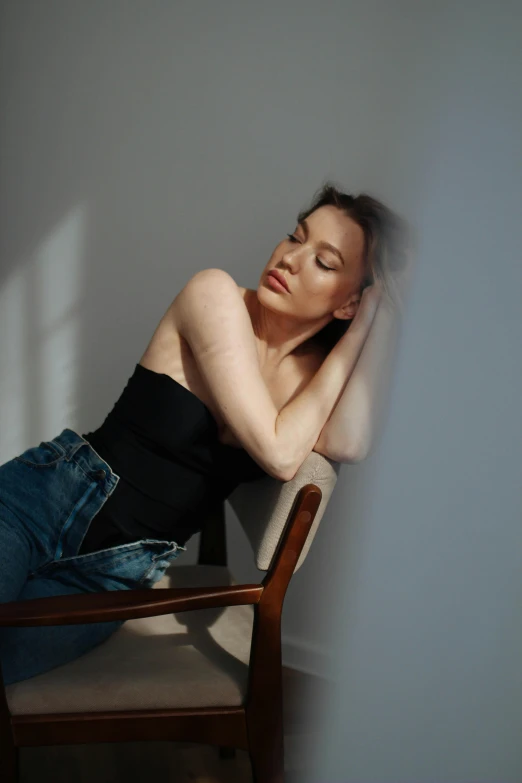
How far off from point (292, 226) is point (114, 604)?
1514 mm

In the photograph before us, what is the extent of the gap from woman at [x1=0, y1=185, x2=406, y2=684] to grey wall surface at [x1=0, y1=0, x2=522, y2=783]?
0.76 ft

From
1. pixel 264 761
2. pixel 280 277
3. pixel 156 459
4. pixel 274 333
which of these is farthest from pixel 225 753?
pixel 280 277

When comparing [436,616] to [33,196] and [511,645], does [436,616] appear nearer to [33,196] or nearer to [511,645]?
[511,645]

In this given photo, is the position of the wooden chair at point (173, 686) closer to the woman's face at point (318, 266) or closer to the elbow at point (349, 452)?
the elbow at point (349, 452)

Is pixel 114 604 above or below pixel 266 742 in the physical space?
above

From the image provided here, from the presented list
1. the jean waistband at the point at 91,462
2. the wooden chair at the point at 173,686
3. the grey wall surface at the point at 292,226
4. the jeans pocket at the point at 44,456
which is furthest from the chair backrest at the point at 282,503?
the jeans pocket at the point at 44,456

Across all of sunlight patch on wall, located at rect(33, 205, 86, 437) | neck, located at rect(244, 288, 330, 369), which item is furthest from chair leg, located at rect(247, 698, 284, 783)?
sunlight patch on wall, located at rect(33, 205, 86, 437)

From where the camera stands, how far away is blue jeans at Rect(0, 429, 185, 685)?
158 centimetres

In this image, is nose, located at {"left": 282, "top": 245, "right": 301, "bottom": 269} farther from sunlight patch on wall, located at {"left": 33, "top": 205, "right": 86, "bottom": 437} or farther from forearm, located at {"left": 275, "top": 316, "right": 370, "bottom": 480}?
sunlight patch on wall, located at {"left": 33, "top": 205, "right": 86, "bottom": 437}

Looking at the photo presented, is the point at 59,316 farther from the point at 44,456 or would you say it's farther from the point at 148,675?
the point at 148,675

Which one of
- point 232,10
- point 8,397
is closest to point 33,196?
point 8,397

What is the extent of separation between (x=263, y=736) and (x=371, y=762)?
0.25m

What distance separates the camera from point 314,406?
161 cm

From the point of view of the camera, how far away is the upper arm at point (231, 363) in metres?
1.55
